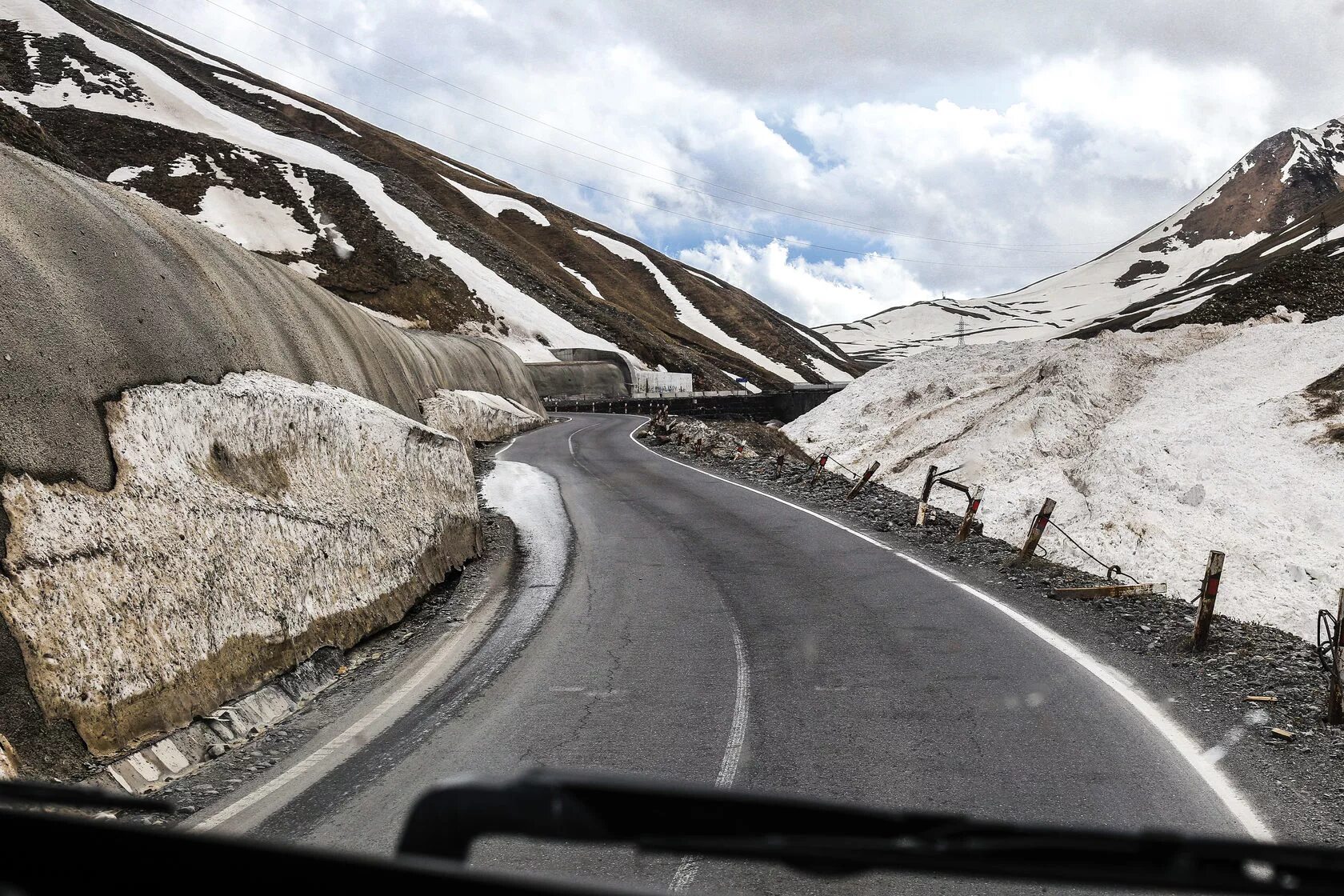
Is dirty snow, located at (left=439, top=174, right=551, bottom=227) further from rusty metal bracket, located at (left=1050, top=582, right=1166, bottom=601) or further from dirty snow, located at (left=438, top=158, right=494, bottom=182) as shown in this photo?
rusty metal bracket, located at (left=1050, top=582, right=1166, bottom=601)

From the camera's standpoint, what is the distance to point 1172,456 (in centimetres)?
1697

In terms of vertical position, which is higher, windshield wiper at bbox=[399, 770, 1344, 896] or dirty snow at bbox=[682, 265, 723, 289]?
dirty snow at bbox=[682, 265, 723, 289]

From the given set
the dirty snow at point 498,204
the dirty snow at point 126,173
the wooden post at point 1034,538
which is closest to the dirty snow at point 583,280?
the dirty snow at point 498,204

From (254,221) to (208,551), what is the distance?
66.4 meters

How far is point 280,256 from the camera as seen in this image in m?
61.3

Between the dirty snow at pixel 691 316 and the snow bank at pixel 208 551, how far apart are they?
10962cm

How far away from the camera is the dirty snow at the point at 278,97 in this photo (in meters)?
108

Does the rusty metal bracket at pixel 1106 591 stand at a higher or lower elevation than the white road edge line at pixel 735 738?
higher

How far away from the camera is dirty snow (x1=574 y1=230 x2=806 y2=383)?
120 meters

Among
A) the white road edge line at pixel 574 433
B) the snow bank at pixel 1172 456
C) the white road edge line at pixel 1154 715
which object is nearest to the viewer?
the white road edge line at pixel 1154 715

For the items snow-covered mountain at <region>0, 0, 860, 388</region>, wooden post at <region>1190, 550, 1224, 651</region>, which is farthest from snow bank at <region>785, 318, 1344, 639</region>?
snow-covered mountain at <region>0, 0, 860, 388</region>

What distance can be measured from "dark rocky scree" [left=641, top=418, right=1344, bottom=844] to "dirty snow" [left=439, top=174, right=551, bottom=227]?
108 metres

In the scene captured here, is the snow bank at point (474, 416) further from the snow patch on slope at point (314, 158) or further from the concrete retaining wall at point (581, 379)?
the snow patch on slope at point (314, 158)

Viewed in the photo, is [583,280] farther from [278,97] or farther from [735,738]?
[735,738]
